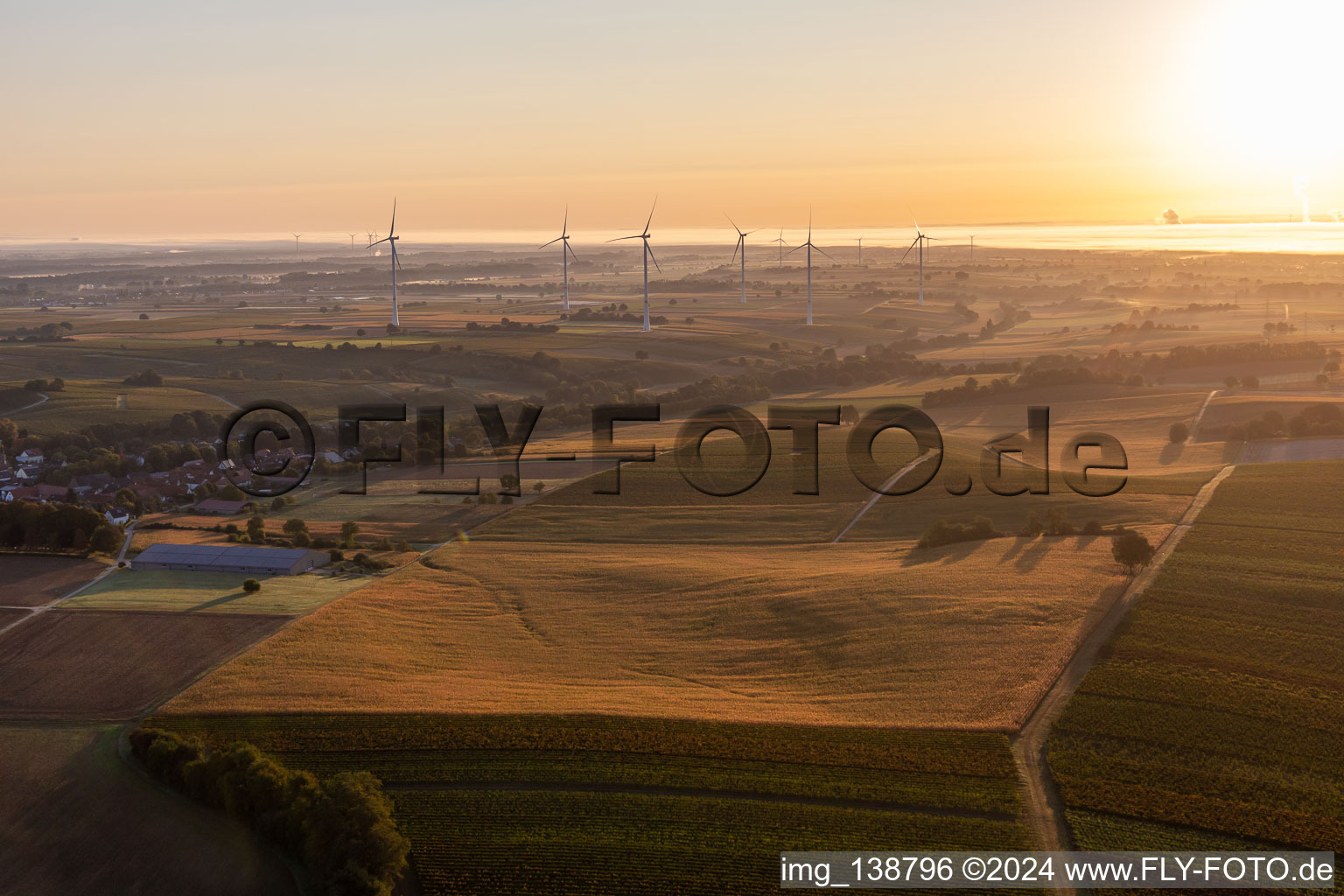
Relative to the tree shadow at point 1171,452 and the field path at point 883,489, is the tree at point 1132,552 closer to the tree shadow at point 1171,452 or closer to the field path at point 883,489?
the field path at point 883,489

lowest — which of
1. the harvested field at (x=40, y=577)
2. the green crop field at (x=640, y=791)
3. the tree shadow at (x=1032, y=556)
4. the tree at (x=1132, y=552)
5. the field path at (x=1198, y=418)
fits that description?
the green crop field at (x=640, y=791)

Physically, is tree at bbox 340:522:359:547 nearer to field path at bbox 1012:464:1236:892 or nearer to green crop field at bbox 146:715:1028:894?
green crop field at bbox 146:715:1028:894

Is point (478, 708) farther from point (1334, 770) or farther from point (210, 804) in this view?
point (1334, 770)

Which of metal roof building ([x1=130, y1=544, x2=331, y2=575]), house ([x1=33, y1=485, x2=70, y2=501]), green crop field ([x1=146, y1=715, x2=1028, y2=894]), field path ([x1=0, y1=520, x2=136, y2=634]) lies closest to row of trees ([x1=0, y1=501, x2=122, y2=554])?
field path ([x1=0, y1=520, x2=136, y2=634])

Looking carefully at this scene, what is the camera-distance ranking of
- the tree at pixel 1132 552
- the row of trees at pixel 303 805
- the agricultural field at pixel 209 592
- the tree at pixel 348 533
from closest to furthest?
the row of trees at pixel 303 805
the agricultural field at pixel 209 592
the tree at pixel 1132 552
the tree at pixel 348 533

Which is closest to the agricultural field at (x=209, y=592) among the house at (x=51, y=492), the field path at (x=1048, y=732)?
the house at (x=51, y=492)
